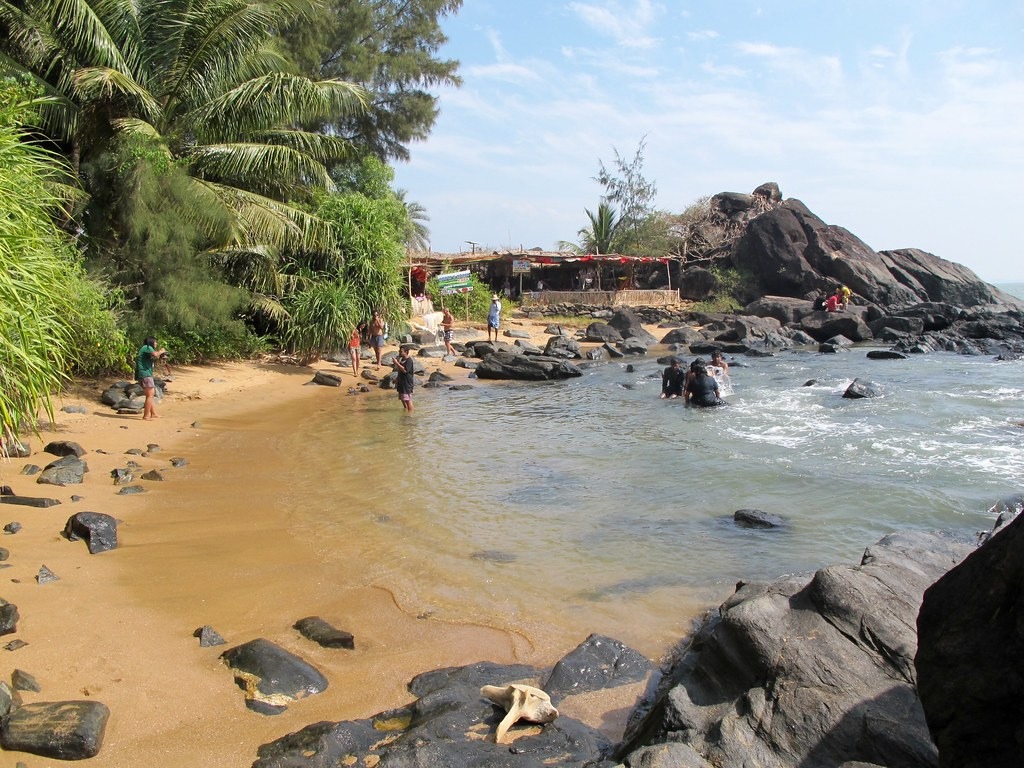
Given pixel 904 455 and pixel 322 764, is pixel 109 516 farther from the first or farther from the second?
pixel 904 455

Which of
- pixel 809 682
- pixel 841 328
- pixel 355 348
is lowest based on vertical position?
pixel 809 682

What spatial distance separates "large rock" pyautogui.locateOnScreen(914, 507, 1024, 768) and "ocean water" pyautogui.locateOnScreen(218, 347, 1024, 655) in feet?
11.6

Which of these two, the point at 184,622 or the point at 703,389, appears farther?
the point at 703,389

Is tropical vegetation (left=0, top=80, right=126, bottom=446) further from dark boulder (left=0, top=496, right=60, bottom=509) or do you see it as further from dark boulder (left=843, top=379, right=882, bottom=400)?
dark boulder (left=843, top=379, right=882, bottom=400)

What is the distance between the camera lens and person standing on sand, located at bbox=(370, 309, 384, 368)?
21.6 m

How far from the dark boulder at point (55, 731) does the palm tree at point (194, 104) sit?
13384 millimetres

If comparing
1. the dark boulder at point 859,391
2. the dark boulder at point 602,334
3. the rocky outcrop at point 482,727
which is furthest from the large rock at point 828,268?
the rocky outcrop at point 482,727

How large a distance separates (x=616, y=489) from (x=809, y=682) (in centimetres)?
698

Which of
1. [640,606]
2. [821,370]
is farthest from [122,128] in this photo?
[821,370]

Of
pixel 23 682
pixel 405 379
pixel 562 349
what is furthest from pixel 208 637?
pixel 562 349

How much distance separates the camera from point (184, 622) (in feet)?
20.3

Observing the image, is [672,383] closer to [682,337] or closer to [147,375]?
[147,375]

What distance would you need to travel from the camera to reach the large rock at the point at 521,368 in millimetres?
22031

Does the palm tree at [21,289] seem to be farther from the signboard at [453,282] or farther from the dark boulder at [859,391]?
the signboard at [453,282]
